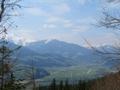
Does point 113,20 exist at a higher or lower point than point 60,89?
higher

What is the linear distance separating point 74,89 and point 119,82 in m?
69.6

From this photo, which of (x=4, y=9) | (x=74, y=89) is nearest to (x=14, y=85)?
(x=4, y=9)

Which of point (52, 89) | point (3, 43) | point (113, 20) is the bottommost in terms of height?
point (52, 89)

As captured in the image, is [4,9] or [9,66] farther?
[9,66]

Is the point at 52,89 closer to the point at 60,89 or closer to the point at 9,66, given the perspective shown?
the point at 60,89

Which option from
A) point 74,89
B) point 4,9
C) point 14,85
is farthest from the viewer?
point 74,89

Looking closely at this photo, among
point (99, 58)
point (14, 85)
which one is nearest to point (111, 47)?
point (99, 58)

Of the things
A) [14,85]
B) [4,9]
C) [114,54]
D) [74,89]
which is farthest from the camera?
[74,89]

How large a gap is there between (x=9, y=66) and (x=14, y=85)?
115 cm

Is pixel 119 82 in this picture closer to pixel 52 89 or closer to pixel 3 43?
pixel 3 43

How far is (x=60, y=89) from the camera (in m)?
85.8

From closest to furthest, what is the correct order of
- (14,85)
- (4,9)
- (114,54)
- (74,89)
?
1. (114,54)
2. (4,9)
3. (14,85)
4. (74,89)

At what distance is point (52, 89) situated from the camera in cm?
8600

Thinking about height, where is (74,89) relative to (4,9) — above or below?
below
